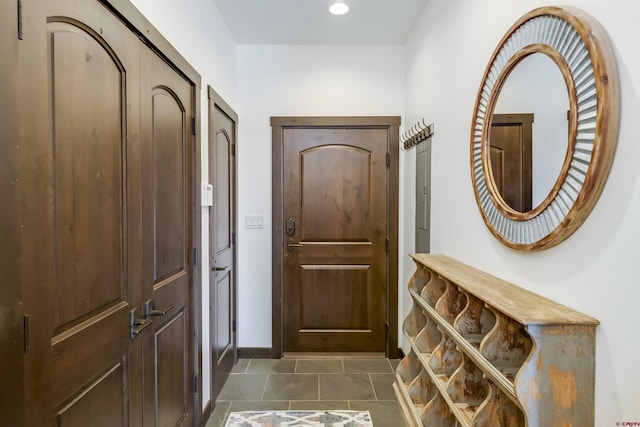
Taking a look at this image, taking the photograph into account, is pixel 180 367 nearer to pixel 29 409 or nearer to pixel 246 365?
pixel 29 409

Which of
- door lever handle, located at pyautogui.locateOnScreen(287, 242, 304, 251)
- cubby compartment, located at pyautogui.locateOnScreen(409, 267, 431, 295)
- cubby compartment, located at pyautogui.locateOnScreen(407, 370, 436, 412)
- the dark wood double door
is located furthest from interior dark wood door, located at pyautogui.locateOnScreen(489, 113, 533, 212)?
door lever handle, located at pyautogui.locateOnScreen(287, 242, 304, 251)

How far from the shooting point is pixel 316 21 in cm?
265

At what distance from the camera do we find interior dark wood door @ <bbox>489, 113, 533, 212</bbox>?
1.23 meters

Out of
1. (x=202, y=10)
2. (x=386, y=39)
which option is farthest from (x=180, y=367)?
(x=386, y=39)

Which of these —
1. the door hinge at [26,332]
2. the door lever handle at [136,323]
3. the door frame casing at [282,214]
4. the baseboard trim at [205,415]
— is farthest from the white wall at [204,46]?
the door hinge at [26,332]

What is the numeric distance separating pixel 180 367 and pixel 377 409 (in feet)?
4.31

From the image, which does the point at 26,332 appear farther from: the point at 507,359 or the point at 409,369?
the point at 409,369

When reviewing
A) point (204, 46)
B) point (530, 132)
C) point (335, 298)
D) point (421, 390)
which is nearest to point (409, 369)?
point (421, 390)

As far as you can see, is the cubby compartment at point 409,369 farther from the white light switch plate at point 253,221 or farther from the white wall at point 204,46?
the white light switch plate at point 253,221

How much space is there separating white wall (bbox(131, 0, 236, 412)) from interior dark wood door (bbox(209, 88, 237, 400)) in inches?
3.6

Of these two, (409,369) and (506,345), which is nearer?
(506,345)

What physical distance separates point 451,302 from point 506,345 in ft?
1.47

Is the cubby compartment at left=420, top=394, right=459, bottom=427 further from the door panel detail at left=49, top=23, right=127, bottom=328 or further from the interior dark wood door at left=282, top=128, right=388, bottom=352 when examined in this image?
the interior dark wood door at left=282, top=128, right=388, bottom=352

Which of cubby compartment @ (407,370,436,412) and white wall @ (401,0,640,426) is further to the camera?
cubby compartment @ (407,370,436,412)
